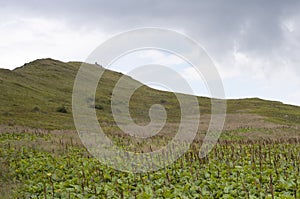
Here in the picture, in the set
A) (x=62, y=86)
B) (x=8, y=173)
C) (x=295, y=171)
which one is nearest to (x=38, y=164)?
(x=8, y=173)

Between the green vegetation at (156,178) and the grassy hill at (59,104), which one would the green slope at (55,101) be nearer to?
the grassy hill at (59,104)

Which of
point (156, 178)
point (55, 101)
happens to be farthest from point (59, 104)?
point (156, 178)

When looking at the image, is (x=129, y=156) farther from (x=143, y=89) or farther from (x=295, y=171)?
(x=143, y=89)

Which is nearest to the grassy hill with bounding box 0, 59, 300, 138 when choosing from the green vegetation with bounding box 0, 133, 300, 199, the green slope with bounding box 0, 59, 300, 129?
the green slope with bounding box 0, 59, 300, 129

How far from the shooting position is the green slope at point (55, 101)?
164 feet

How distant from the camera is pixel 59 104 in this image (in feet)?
226

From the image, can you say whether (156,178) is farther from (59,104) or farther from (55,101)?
(55,101)

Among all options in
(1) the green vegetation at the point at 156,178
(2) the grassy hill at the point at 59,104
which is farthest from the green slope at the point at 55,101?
(1) the green vegetation at the point at 156,178

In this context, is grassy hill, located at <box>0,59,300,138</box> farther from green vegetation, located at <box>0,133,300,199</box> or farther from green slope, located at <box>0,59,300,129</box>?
green vegetation, located at <box>0,133,300,199</box>

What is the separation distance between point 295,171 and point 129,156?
917 cm

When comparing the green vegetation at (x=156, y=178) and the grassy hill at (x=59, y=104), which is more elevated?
the grassy hill at (x=59, y=104)

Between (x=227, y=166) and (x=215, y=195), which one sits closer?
(x=215, y=195)

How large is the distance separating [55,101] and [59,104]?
3.42 m

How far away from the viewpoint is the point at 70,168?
17062 mm
